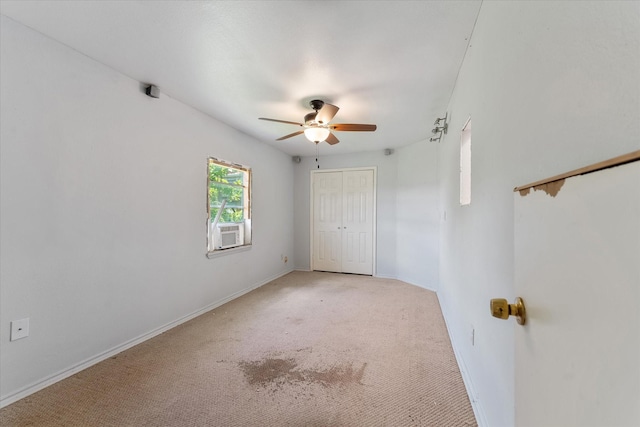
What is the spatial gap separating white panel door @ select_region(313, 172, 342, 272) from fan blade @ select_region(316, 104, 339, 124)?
2.47 meters

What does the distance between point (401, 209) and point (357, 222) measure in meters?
0.86

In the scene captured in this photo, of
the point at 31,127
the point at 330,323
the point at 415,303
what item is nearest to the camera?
the point at 31,127

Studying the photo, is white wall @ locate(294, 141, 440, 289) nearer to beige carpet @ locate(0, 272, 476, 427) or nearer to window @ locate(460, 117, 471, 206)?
beige carpet @ locate(0, 272, 476, 427)

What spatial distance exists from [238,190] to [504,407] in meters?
3.57

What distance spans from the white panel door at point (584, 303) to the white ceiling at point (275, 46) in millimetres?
1519

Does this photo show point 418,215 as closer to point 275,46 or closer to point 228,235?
point 228,235

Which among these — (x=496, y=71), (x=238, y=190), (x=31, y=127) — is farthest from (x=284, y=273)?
(x=496, y=71)

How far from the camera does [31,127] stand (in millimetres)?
1724

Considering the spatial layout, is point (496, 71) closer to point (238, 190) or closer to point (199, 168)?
point (199, 168)

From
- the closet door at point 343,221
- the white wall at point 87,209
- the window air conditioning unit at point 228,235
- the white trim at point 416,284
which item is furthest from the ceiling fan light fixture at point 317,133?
the white trim at point 416,284

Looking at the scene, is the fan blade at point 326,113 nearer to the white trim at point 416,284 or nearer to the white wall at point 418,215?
the white wall at point 418,215

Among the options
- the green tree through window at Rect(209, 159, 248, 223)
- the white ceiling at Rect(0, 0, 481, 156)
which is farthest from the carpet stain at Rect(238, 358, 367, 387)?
the white ceiling at Rect(0, 0, 481, 156)

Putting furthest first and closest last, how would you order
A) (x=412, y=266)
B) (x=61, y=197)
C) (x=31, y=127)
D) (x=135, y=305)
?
(x=412, y=266)
(x=135, y=305)
(x=61, y=197)
(x=31, y=127)

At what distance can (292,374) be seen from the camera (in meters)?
1.93
